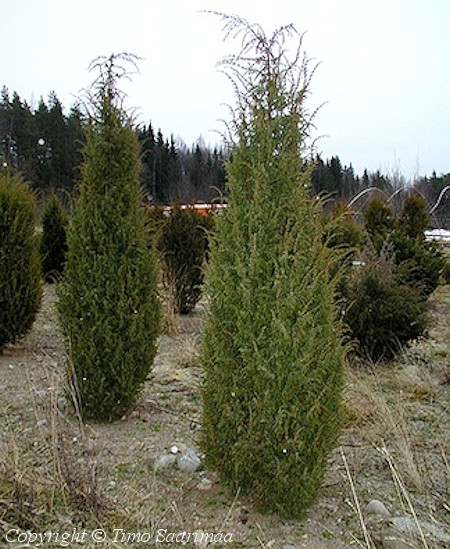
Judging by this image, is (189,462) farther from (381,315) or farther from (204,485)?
(381,315)

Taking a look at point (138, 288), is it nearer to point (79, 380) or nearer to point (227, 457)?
point (79, 380)

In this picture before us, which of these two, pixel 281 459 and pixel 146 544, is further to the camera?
pixel 281 459

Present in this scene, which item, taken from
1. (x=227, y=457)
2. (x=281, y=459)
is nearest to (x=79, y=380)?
(x=227, y=457)

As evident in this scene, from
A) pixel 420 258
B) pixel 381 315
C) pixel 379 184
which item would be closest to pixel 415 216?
pixel 420 258

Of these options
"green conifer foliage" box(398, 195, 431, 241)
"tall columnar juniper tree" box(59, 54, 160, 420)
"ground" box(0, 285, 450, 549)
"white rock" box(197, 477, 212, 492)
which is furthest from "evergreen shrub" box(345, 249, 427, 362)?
"green conifer foliage" box(398, 195, 431, 241)

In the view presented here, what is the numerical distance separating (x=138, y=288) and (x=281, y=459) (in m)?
1.69

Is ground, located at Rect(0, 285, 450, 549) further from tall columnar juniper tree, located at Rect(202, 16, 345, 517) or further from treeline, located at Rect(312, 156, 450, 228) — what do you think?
treeline, located at Rect(312, 156, 450, 228)

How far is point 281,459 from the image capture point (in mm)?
2352

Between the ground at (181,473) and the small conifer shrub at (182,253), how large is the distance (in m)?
2.87

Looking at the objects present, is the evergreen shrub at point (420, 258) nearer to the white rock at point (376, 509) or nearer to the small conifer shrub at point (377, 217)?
the small conifer shrub at point (377, 217)

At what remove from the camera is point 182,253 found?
7.82 metres

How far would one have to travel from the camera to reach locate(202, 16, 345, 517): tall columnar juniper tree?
91.6 inches

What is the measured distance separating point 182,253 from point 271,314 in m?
5.56

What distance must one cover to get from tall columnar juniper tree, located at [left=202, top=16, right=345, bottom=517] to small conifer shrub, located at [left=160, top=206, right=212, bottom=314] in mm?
5243
